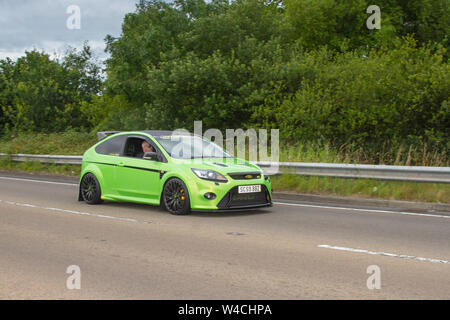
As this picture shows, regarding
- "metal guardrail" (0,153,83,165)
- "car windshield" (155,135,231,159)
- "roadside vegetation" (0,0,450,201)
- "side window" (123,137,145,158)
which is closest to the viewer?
"car windshield" (155,135,231,159)

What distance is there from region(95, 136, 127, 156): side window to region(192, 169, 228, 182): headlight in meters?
2.41

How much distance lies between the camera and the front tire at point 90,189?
1234cm

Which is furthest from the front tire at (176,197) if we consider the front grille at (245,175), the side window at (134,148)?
the side window at (134,148)

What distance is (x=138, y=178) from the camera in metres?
11.5

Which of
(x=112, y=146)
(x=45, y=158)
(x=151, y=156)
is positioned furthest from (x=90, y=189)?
(x=45, y=158)

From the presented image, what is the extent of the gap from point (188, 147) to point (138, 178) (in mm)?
1144

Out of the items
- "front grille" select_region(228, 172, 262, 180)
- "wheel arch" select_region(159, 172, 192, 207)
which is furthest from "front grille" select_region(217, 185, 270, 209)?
"wheel arch" select_region(159, 172, 192, 207)

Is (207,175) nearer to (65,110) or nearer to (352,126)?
(352,126)

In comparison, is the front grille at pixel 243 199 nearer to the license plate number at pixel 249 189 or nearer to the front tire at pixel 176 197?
the license plate number at pixel 249 189

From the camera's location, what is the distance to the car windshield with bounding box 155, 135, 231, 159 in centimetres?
1127

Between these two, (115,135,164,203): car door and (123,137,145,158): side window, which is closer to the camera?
(115,135,164,203): car door

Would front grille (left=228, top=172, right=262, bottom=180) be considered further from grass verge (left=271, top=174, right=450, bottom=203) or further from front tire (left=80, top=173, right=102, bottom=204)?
grass verge (left=271, top=174, right=450, bottom=203)

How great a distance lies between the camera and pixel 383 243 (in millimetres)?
8164
